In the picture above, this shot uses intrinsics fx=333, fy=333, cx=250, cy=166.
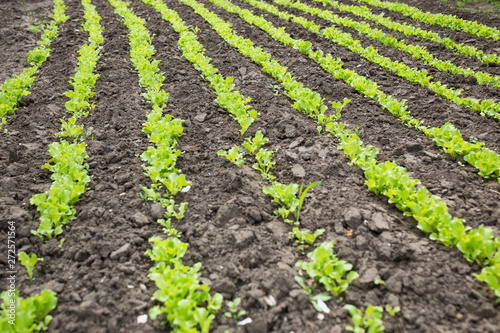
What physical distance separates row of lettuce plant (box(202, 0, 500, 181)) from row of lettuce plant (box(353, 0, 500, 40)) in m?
5.25

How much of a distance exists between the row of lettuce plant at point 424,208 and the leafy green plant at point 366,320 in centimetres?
Answer: 97

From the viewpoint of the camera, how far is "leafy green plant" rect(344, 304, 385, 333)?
2.49m

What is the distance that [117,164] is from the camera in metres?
4.76

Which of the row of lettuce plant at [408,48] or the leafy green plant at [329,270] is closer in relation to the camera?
the leafy green plant at [329,270]

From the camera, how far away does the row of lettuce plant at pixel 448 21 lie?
9875 millimetres

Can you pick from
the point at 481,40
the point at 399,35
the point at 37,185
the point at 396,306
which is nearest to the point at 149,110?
the point at 37,185

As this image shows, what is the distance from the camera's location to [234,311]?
2758 mm

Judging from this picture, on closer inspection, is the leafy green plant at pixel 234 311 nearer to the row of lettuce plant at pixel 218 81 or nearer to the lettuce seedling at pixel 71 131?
the row of lettuce plant at pixel 218 81

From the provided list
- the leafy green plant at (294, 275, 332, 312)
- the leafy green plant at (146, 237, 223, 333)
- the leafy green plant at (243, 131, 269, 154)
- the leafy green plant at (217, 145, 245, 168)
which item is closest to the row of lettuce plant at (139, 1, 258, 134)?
the leafy green plant at (243, 131, 269, 154)

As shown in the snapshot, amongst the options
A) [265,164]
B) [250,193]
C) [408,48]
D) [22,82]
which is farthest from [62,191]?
[408,48]

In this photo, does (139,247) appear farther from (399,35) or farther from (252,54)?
(399,35)

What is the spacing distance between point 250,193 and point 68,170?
242 cm

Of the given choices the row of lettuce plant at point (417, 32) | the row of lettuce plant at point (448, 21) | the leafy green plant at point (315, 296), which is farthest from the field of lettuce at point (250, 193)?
the row of lettuce plant at point (448, 21)

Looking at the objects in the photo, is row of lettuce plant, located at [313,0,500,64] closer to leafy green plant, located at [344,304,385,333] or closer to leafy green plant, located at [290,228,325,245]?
leafy green plant, located at [290,228,325,245]
